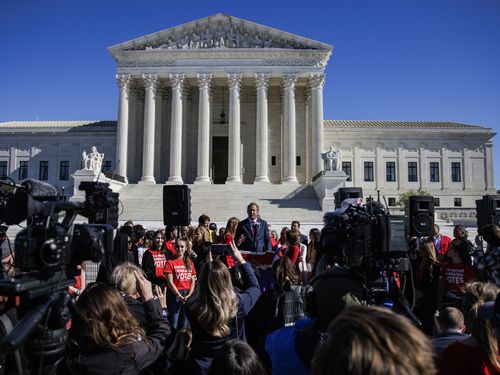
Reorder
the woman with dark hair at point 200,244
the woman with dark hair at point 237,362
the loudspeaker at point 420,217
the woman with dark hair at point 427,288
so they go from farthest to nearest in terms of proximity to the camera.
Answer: the woman with dark hair at point 200,244, the loudspeaker at point 420,217, the woman with dark hair at point 427,288, the woman with dark hair at point 237,362

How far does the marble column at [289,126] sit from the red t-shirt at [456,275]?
103 ft

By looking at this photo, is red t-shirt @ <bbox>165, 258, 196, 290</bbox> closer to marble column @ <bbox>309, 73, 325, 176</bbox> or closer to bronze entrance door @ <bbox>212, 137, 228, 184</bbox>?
marble column @ <bbox>309, 73, 325, 176</bbox>

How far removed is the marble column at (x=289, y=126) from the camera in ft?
127

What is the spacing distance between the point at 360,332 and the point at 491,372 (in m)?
1.48

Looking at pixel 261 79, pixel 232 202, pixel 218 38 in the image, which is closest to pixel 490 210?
pixel 232 202

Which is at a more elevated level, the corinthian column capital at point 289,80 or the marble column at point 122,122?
the corinthian column capital at point 289,80

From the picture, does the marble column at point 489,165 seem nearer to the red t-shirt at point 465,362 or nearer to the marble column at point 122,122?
the marble column at point 122,122

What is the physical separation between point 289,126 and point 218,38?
10.8m

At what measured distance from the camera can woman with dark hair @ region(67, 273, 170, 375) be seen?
2988 mm

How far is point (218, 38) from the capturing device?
4031cm

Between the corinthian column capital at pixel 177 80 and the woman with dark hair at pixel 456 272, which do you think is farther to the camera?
the corinthian column capital at pixel 177 80

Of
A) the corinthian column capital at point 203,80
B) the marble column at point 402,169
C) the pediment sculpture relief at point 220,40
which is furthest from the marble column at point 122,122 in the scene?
the marble column at point 402,169

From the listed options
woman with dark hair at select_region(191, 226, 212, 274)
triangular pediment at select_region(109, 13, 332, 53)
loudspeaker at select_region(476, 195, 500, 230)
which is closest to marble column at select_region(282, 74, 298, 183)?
triangular pediment at select_region(109, 13, 332, 53)

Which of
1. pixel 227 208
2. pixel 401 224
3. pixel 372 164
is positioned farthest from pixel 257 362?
pixel 372 164
